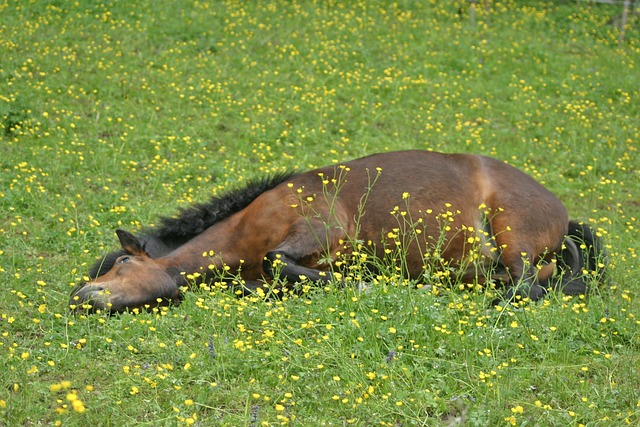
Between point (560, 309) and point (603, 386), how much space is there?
40.7 inches

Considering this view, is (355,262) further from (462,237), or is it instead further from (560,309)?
(560,309)

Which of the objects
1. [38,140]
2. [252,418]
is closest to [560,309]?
[252,418]

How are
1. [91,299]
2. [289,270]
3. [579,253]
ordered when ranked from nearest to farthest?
[91,299] < [289,270] < [579,253]

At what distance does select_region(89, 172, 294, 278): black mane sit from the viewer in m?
8.02

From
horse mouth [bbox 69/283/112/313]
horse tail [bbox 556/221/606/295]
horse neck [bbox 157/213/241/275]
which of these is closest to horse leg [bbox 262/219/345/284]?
horse neck [bbox 157/213/241/275]

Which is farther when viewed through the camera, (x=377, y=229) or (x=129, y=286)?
(x=377, y=229)

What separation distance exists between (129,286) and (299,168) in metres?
4.98

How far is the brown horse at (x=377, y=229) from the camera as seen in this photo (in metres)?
7.63

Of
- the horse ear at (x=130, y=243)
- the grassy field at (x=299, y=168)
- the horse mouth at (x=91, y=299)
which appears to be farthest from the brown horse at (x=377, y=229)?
the grassy field at (x=299, y=168)

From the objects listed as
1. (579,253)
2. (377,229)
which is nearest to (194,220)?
(377,229)

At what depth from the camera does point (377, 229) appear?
812 centimetres

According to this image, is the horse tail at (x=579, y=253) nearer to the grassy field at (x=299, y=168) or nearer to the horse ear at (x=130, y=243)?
the grassy field at (x=299, y=168)

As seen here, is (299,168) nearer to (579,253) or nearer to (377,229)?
(377,229)

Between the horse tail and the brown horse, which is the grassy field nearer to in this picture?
the horse tail
